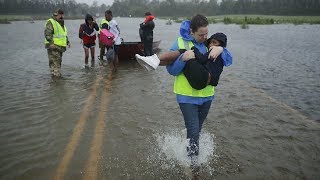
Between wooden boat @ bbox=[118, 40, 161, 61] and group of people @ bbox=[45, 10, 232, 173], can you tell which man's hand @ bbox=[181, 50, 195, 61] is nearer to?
group of people @ bbox=[45, 10, 232, 173]

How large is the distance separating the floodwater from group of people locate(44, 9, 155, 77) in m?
0.87

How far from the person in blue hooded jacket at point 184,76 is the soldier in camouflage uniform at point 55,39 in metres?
6.46

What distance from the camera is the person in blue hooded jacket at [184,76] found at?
13.2ft

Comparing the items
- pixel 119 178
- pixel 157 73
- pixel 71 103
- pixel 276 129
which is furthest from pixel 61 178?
pixel 157 73

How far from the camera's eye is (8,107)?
7.26 metres

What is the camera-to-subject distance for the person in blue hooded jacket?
401 centimetres

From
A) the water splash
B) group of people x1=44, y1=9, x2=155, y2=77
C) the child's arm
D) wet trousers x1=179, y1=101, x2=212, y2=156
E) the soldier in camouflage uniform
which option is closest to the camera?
the child's arm

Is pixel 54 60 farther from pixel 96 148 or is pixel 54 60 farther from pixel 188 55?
pixel 188 55

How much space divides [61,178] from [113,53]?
8200mm

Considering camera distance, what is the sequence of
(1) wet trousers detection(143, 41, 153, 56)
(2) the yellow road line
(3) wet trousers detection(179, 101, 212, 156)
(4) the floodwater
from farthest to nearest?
(1) wet trousers detection(143, 41, 153, 56), (4) the floodwater, (2) the yellow road line, (3) wet trousers detection(179, 101, 212, 156)

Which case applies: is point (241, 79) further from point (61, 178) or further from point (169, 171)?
point (61, 178)

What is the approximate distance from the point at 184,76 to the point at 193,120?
0.60m

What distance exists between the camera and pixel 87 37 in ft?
39.9

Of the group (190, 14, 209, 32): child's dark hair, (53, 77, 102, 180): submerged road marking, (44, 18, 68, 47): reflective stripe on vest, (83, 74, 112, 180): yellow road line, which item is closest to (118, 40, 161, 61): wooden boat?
(44, 18, 68, 47): reflective stripe on vest
